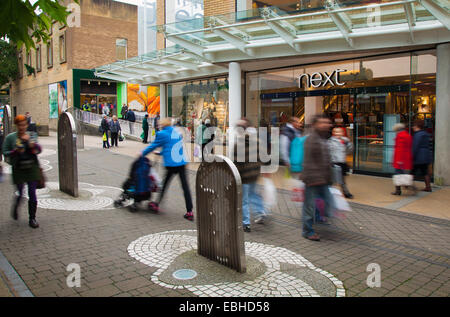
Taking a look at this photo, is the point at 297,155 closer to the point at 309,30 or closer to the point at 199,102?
the point at 309,30

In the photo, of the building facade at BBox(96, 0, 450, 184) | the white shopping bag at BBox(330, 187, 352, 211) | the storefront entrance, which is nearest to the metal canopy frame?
the building facade at BBox(96, 0, 450, 184)

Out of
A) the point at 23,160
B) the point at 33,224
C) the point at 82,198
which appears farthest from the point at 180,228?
the point at 82,198

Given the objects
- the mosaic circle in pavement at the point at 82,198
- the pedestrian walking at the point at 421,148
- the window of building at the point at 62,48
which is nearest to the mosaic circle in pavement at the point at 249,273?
the mosaic circle in pavement at the point at 82,198

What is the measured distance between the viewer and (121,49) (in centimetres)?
3366

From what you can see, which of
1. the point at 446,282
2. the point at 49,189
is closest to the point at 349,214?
the point at 446,282

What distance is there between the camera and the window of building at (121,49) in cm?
3340

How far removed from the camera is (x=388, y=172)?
11.5 meters

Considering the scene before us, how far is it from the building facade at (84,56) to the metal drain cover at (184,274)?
29400 millimetres

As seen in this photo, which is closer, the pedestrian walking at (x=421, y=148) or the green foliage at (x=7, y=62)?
the pedestrian walking at (x=421, y=148)

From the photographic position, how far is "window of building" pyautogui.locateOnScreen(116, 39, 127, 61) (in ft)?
110

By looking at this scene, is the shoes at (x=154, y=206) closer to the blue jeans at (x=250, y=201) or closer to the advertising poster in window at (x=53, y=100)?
the blue jeans at (x=250, y=201)

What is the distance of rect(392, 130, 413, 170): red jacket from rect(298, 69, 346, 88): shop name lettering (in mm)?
4226

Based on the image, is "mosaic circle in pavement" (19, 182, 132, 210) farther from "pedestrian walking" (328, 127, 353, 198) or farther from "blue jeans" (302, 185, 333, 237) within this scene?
"pedestrian walking" (328, 127, 353, 198)

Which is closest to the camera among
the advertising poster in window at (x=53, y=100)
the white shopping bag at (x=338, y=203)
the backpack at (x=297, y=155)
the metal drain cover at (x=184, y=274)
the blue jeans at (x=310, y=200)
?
the metal drain cover at (x=184, y=274)
